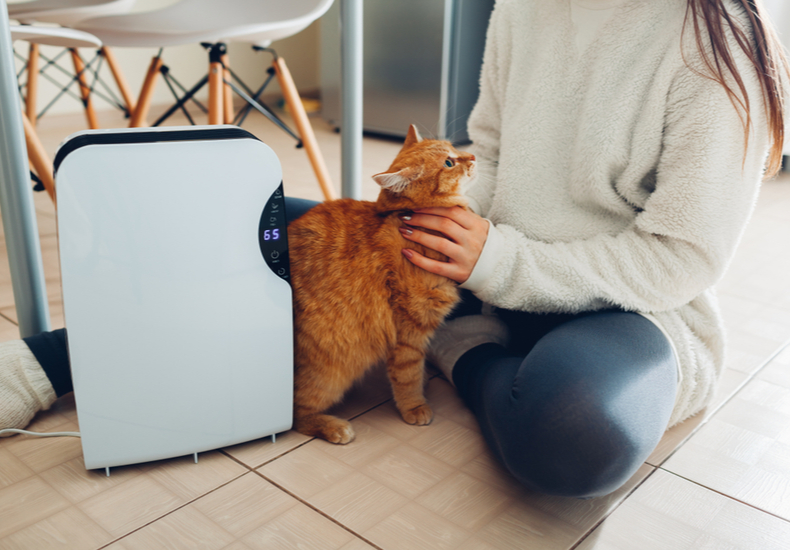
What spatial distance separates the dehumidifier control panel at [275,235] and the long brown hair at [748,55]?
0.55m

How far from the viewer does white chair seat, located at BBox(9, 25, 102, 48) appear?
116 centimetres

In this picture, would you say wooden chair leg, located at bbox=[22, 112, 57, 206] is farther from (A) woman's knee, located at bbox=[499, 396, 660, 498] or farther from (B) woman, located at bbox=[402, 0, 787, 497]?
(A) woman's knee, located at bbox=[499, 396, 660, 498]

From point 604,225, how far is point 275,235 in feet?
1.53

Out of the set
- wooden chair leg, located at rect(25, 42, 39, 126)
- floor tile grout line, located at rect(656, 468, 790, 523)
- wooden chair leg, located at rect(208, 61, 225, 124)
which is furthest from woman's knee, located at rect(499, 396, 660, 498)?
wooden chair leg, located at rect(25, 42, 39, 126)

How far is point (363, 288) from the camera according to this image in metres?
0.83

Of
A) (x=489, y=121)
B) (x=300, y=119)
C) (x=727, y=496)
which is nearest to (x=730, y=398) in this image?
(x=727, y=496)

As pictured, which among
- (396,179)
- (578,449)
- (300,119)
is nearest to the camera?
(578,449)

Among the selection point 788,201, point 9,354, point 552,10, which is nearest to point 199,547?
point 9,354

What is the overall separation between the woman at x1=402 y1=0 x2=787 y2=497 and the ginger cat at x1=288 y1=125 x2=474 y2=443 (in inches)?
1.3

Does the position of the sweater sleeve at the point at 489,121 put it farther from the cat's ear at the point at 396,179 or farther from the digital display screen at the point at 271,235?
the digital display screen at the point at 271,235

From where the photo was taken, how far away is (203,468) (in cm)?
82

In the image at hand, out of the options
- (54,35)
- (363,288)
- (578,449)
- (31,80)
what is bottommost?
(578,449)

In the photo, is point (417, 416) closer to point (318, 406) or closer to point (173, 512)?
point (318, 406)

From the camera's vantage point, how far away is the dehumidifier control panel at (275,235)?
760 millimetres
